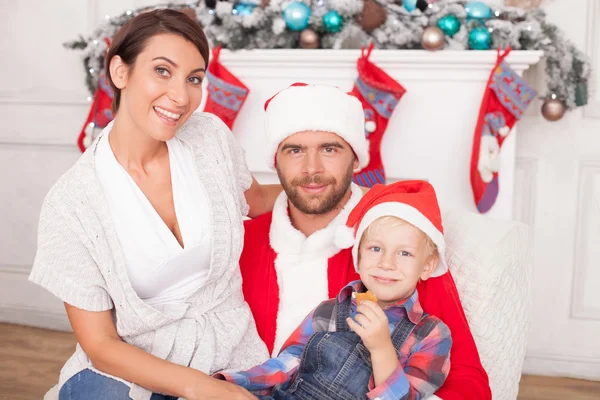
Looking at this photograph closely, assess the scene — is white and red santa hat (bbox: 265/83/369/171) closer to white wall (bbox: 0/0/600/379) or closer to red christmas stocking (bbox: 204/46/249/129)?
red christmas stocking (bbox: 204/46/249/129)

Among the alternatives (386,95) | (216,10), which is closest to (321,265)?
(386,95)

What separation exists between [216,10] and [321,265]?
1412mm

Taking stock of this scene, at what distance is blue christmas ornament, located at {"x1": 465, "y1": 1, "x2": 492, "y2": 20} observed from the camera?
8.54 ft

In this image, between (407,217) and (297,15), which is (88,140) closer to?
(297,15)

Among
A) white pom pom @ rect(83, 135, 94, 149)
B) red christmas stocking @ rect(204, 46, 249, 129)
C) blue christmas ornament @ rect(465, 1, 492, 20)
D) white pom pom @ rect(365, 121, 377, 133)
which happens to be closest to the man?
white pom pom @ rect(365, 121, 377, 133)

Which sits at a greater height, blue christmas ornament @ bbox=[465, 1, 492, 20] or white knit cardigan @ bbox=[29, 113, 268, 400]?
blue christmas ornament @ bbox=[465, 1, 492, 20]

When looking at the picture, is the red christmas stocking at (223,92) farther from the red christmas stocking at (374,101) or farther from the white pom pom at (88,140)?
the white pom pom at (88,140)

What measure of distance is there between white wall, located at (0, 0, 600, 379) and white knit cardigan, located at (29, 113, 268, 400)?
1441mm

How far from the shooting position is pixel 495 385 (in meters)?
1.69

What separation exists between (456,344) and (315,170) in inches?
24.4

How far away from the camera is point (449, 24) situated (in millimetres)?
2633

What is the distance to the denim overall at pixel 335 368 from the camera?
4.91 feet

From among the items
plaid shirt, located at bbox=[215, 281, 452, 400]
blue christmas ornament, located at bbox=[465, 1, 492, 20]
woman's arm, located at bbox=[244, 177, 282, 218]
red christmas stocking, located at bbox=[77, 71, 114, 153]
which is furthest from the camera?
red christmas stocking, located at bbox=[77, 71, 114, 153]

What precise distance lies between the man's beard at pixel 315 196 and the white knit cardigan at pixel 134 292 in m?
0.16
